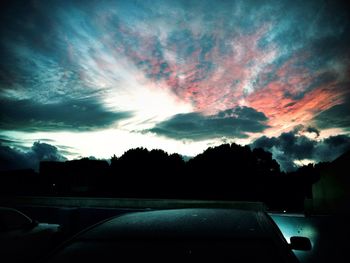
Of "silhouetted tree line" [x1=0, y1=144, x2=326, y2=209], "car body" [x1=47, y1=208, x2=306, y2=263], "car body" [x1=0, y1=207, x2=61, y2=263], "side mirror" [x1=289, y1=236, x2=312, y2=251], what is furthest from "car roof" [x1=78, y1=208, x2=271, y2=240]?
"silhouetted tree line" [x1=0, y1=144, x2=326, y2=209]

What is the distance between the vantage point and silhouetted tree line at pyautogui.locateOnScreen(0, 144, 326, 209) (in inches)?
2539

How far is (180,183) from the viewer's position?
2721 inches

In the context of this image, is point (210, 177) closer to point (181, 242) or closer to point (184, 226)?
point (184, 226)

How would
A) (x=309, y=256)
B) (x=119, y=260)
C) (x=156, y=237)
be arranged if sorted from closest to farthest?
1. (x=119, y=260)
2. (x=156, y=237)
3. (x=309, y=256)

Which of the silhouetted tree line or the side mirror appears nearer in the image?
the side mirror

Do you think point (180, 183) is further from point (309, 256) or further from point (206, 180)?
point (309, 256)

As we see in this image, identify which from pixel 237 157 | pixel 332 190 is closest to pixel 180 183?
pixel 237 157

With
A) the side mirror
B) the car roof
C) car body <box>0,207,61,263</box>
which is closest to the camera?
the car roof

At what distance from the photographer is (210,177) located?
65.6 m

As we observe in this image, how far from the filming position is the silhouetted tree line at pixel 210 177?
6450cm

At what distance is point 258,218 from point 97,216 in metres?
10.6

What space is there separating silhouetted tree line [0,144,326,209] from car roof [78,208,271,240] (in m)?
60.4

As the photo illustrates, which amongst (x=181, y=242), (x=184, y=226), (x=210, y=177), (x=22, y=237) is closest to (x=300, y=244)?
(x=184, y=226)

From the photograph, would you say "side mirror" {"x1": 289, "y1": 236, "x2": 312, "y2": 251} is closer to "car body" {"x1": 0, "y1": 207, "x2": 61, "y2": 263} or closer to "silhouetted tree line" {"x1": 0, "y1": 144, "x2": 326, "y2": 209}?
"car body" {"x1": 0, "y1": 207, "x2": 61, "y2": 263}
